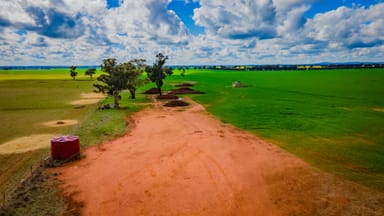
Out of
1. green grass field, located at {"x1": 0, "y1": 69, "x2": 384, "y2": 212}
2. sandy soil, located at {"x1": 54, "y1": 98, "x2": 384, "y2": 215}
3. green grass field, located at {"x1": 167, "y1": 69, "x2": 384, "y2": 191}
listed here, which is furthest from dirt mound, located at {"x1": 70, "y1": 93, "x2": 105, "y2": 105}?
sandy soil, located at {"x1": 54, "y1": 98, "x2": 384, "y2": 215}

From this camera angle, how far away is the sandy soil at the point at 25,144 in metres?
15.5

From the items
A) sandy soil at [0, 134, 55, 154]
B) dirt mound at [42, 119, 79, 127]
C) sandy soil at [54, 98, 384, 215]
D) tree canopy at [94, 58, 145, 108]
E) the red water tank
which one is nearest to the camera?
sandy soil at [54, 98, 384, 215]

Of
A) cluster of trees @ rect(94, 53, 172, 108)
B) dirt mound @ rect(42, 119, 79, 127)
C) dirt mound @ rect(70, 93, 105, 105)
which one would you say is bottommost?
dirt mound @ rect(70, 93, 105, 105)

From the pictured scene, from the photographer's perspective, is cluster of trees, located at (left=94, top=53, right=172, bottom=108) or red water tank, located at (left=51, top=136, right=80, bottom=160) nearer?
red water tank, located at (left=51, top=136, right=80, bottom=160)

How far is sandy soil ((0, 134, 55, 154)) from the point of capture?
15469 mm

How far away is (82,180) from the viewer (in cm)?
1098

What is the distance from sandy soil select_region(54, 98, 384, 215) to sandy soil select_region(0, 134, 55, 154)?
4.01 metres

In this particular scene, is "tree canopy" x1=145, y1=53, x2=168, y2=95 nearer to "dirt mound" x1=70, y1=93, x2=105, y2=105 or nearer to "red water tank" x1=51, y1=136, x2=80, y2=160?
"dirt mound" x1=70, y1=93, x2=105, y2=105

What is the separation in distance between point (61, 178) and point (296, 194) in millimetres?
9519

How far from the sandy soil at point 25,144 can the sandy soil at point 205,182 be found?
13.1 ft

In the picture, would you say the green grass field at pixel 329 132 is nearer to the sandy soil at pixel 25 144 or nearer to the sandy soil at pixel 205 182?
the sandy soil at pixel 205 182

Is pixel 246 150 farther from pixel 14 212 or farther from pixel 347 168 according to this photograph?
pixel 14 212

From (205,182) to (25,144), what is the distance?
12555 millimetres

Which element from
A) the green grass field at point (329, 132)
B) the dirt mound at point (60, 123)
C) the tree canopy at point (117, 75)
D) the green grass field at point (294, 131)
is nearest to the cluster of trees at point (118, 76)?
the tree canopy at point (117, 75)
